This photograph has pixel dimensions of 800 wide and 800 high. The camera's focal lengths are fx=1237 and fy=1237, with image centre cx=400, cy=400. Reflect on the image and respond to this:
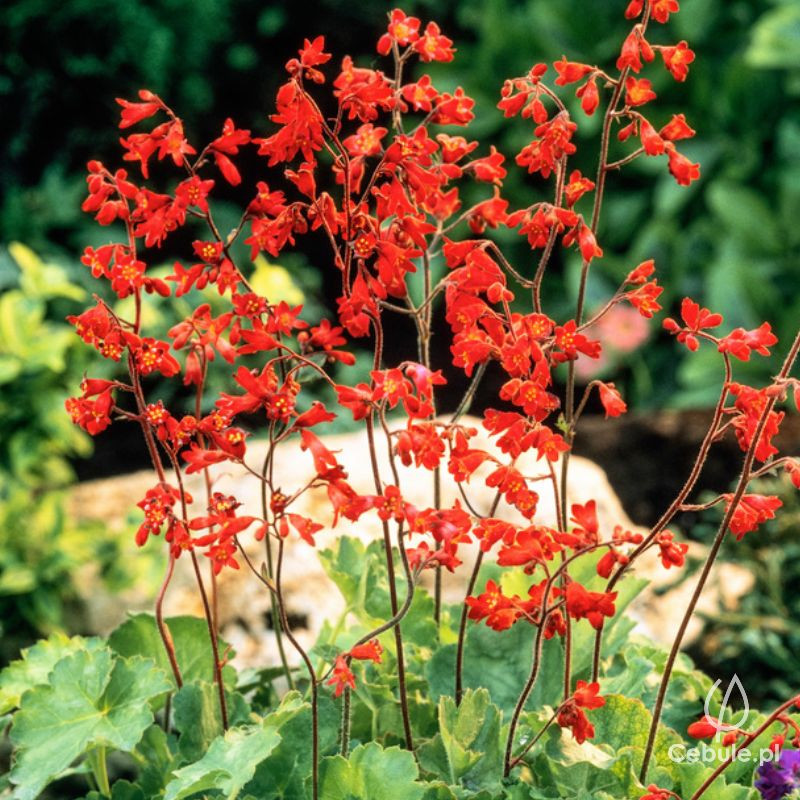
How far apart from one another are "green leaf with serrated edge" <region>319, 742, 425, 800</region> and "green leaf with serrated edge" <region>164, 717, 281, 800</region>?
93mm

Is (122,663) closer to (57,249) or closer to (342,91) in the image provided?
(342,91)

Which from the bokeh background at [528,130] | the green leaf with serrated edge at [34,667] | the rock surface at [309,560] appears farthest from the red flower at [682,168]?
the bokeh background at [528,130]

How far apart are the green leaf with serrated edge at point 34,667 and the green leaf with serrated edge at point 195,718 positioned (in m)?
0.17

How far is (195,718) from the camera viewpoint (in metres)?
1.57

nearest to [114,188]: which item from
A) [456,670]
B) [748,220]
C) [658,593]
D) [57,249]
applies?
[456,670]

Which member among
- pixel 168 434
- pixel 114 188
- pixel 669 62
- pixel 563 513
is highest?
pixel 669 62

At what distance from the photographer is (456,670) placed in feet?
5.19

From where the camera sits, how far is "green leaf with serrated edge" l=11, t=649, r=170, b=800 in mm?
1442

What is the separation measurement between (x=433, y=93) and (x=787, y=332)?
3376 mm

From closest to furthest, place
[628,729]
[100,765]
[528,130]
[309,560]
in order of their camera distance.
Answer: [628,729]
[100,765]
[309,560]
[528,130]

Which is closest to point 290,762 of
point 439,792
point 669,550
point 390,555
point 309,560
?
point 439,792

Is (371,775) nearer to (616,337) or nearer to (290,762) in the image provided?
(290,762)

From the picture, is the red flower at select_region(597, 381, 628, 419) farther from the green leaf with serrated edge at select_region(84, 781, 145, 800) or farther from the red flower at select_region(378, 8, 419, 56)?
the green leaf with serrated edge at select_region(84, 781, 145, 800)

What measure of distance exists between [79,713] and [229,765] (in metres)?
0.28
